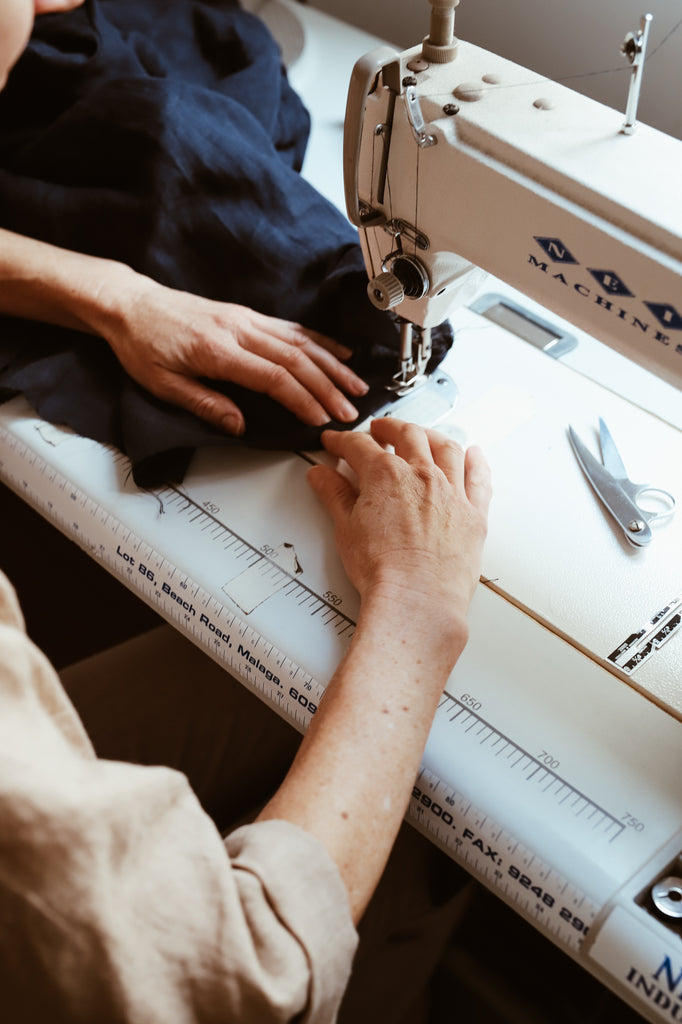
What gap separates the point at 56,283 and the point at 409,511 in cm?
64

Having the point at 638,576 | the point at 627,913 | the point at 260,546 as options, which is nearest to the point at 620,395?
the point at 638,576

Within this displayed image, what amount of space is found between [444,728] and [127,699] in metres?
0.58

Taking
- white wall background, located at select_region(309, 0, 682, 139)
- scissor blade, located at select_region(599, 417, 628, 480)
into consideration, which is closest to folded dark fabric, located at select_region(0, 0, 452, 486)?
scissor blade, located at select_region(599, 417, 628, 480)

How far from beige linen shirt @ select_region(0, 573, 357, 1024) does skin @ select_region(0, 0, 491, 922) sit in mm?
110

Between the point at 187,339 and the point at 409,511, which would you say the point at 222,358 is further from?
the point at 409,511

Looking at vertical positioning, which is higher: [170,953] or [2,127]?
[170,953]

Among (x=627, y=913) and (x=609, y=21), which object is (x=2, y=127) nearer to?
(x=609, y=21)

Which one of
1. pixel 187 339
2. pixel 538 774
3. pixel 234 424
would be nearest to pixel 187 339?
pixel 187 339

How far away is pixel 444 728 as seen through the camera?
98cm

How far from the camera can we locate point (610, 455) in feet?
3.99

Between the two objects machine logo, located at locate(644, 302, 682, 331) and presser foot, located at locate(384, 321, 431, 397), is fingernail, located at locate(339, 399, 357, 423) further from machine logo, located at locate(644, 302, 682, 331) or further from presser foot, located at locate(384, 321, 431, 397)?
machine logo, located at locate(644, 302, 682, 331)

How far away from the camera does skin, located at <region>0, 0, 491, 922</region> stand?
2.82 feet

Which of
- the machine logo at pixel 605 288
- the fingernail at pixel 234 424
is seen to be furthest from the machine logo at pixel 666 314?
the fingernail at pixel 234 424

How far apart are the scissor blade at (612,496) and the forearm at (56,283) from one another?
2.26 ft
